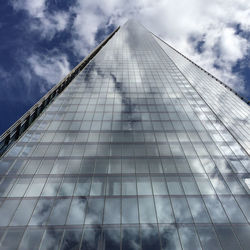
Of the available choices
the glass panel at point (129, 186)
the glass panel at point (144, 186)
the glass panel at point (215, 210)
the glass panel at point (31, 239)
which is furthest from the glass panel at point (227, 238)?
the glass panel at point (31, 239)

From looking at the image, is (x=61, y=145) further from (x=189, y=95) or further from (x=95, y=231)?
(x=189, y=95)

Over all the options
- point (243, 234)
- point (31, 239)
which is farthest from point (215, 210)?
point (31, 239)

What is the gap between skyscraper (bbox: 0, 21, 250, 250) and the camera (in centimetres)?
1719

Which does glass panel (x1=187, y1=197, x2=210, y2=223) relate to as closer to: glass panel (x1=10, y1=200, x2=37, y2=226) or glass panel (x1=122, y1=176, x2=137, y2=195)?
glass panel (x1=122, y1=176, x2=137, y2=195)

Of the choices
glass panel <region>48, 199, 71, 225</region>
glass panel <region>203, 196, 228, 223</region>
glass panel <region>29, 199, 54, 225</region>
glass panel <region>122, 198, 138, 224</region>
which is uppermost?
glass panel <region>203, 196, 228, 223</region>

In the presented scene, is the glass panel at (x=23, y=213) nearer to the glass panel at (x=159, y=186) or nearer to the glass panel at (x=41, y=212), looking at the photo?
the glass panel at (x=41, y=212)

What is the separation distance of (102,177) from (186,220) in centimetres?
1078

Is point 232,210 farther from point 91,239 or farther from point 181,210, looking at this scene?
point 91,239

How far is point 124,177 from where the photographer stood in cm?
2322

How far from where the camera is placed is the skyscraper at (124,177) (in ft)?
Result: 56.4

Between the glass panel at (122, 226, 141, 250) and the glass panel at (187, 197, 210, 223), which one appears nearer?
the glass panel at (122, 226, 141, 250)

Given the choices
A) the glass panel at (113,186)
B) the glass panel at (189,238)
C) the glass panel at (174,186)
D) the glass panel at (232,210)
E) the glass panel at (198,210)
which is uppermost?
the glass panel at (232,210)

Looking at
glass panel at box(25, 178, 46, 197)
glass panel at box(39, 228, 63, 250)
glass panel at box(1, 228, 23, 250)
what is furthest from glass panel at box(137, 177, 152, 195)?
glass panel at box(1, 228, 23, 250)

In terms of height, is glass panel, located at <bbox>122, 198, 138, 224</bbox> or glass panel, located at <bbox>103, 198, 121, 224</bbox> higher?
glass panel, located at <bbox>122, 198, 138, 224</bbox>
